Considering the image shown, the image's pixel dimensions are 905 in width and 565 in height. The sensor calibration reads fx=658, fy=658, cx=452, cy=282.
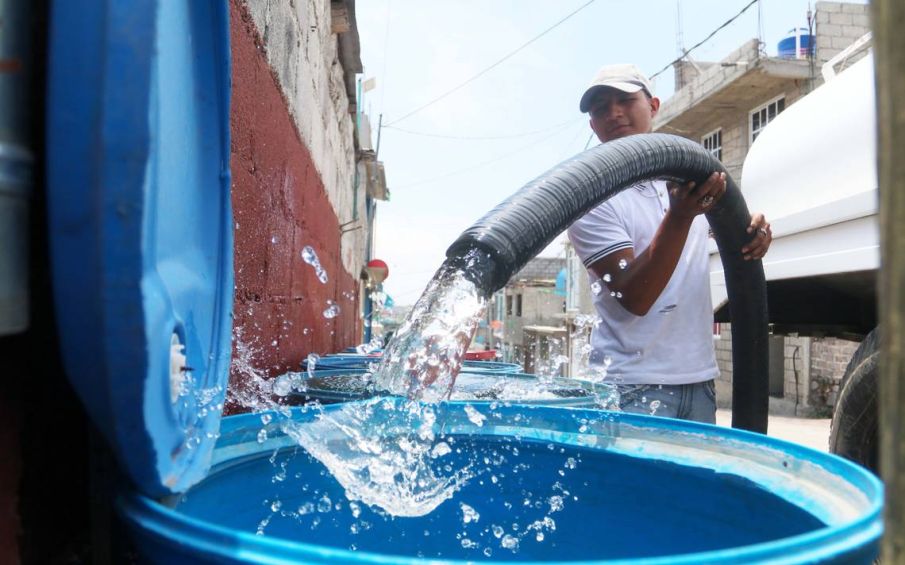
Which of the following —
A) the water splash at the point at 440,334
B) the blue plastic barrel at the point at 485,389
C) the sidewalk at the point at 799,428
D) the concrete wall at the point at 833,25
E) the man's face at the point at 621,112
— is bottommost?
the sidewalk at the point at 799,428

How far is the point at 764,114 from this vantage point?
15.1 m

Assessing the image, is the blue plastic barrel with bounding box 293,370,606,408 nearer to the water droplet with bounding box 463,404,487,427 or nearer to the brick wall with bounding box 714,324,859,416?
the water droplet with bounding box 463,404,487,427

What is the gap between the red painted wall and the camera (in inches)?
73.8

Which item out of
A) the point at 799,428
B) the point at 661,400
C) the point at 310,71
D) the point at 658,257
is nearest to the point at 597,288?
the point at 658,257

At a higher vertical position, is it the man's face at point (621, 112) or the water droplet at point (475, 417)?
the man's face at point (621, 112)

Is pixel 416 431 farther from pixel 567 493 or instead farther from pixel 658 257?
pixel 658 257

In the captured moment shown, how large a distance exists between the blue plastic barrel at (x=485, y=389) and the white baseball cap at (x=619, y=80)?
1.06m

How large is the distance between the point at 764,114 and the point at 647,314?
48.9 feet

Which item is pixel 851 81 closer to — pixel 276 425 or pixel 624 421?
pixel 624 421

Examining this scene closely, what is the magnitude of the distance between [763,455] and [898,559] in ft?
2.49

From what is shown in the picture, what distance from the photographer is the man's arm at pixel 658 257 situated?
2.10 meters

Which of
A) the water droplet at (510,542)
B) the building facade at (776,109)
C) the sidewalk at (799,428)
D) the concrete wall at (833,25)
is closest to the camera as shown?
the water droplet at (510,542)

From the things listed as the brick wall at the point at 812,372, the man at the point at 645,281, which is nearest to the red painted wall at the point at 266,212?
the man at the point at 645,281

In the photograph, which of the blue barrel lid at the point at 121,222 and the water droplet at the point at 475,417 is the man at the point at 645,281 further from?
the blue barrel lid at the point at 121,222
